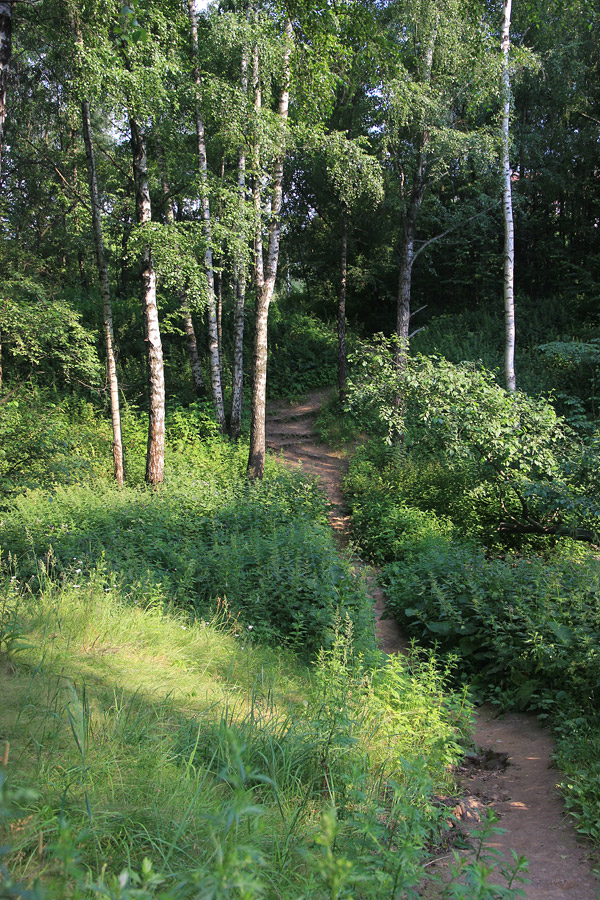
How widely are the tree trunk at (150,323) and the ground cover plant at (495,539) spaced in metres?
4.17

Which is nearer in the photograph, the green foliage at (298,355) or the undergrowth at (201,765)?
the undergrowth at (201,765)

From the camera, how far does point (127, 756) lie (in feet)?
9.24

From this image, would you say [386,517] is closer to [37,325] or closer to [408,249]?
[37,325]

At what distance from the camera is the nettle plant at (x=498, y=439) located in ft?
28.1

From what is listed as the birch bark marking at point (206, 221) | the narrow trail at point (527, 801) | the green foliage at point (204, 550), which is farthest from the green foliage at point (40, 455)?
the narrow trail at point (527, 801)

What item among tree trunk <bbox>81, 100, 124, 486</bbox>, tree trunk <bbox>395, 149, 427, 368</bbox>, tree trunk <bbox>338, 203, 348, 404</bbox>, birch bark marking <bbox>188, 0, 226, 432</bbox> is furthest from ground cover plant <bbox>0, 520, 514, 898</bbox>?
tree trunk <bbox>338, 203, 348, 404</bbox>

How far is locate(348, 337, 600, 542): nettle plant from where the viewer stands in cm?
858

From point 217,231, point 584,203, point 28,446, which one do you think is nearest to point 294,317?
point 584,203

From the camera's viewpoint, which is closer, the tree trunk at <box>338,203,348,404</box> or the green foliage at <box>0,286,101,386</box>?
the green foliage at <box>0,286,101,386</box>

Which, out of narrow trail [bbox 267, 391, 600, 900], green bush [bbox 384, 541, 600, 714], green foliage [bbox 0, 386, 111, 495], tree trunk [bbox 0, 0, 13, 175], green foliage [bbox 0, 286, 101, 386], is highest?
tree trunk [bbox 0, 0, 13, 175]

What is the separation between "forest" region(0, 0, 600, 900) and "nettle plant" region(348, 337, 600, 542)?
6 cm

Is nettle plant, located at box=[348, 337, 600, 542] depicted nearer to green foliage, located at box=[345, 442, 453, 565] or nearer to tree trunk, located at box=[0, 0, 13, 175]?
green foliage, located at box=[345, 442, 453, 565]

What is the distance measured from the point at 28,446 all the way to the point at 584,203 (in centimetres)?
2348

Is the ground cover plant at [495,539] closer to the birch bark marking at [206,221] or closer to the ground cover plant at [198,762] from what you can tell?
the ground cover plant at [198,762]
